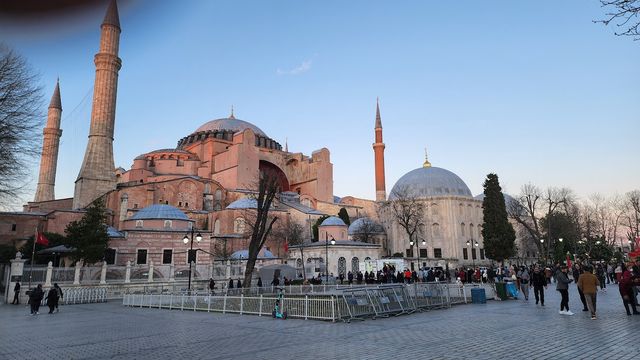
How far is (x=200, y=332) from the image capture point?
867cm

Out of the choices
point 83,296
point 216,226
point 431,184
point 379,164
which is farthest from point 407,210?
point 83,296

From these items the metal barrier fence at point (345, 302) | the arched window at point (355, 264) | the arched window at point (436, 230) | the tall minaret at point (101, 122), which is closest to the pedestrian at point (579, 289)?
the metal barrier fence at point (345, 302)

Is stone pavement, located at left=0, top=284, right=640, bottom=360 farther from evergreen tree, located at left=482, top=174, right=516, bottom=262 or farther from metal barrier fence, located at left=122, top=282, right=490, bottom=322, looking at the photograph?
evergreen tree, located at left=482, top=174, right=516, bottom=262

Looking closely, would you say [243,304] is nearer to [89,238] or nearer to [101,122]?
[89,238]

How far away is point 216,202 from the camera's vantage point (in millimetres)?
45688

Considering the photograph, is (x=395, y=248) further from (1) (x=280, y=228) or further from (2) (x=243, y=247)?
(2) (x=243, y=247)

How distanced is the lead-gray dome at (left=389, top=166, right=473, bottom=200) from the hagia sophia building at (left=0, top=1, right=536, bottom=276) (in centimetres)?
12

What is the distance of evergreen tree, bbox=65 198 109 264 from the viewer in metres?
24.0

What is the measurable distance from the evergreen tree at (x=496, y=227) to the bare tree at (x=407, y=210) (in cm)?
694

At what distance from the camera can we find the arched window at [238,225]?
38656 millimetres

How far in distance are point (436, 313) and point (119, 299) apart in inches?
647

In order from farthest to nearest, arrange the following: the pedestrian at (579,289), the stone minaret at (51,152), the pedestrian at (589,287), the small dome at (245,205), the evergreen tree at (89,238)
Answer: the stone minaret at (51,152) → the small dome at (245,205) → the evergreen tree at (89,238) → the pedestrian at (579,289) → the pedestrian at (589,287)

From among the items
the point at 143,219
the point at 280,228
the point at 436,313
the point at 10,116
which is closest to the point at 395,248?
the point at 280,228

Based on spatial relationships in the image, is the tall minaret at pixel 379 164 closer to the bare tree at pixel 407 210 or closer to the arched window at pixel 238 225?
the bare tree at pixel 407 210
